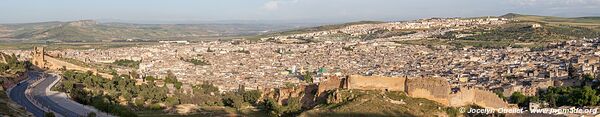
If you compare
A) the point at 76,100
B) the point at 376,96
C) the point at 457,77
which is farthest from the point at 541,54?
the point at 76,100

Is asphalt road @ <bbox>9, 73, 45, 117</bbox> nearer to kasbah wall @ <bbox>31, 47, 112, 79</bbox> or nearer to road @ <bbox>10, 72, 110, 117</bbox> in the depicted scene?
road @ <bbox>10, 72, 110, 117</bbox>

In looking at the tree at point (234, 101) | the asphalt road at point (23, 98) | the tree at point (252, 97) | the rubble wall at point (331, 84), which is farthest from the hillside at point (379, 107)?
the asphalt road at point (23, 98)

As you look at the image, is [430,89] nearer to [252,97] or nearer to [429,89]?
[429,89]

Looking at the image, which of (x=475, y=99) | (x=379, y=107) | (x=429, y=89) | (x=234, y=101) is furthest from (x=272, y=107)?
(x=475, y=99)

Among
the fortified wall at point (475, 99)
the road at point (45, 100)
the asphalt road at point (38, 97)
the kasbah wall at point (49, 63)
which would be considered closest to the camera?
the asphalt road at point (38, 97)

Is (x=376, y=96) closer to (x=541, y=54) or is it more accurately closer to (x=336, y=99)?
(x=336, y=99)

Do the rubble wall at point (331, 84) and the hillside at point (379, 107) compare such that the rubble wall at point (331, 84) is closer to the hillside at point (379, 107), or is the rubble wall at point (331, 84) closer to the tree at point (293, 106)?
the tree at point (293, 106)
